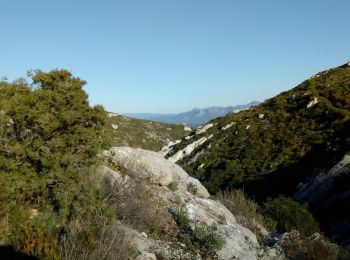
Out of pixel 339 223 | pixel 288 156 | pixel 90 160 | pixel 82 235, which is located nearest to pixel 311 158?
pixel 288 156

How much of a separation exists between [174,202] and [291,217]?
709 centimetres

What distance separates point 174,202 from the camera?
1742 centimetres

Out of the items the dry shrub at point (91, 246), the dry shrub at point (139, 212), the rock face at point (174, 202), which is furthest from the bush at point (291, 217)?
the dry shrub at point (91, 246)

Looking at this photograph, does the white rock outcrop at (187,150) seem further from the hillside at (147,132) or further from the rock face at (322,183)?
the hillside at (147,132)

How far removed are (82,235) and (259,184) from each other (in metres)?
25.9

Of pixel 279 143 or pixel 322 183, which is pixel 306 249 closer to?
pixel 322 183

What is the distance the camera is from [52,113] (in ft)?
46.8

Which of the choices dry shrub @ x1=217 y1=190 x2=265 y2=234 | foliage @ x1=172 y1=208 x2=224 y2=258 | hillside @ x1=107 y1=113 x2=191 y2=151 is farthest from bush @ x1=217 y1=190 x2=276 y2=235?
hillside @ x1=107 y1=113 x2=191 y2=151

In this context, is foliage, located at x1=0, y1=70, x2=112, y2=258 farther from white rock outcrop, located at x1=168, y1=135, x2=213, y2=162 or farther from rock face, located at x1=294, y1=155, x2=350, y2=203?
white rock outcrop, located at x1=168, y1=135, x2=213, y2=162

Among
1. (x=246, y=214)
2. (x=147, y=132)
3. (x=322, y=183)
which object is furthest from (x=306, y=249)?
(x=147, y=132)

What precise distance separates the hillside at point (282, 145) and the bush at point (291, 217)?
148 cm

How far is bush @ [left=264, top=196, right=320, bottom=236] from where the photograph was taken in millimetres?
20234

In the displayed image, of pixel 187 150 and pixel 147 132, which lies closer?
pixel 187 150

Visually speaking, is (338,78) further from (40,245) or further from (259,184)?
(40,245)
